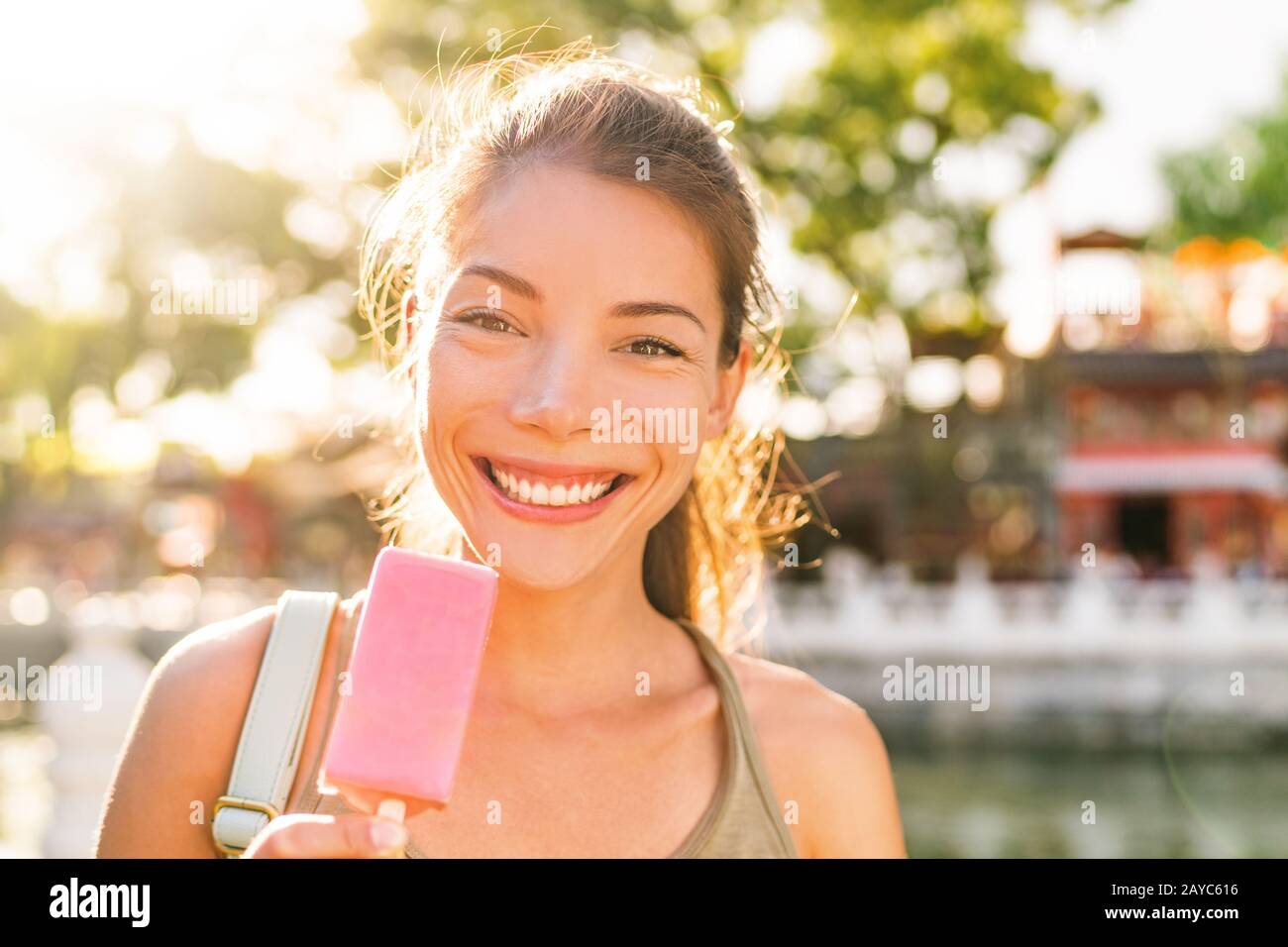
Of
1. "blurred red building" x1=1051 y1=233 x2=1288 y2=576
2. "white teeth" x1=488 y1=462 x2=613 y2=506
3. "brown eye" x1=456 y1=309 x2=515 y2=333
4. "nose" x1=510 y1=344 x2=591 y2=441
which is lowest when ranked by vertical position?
"white teeth" x1=488 y1=462 x2=613 y2=506

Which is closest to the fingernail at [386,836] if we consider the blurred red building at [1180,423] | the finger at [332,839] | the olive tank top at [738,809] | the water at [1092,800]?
the finger at [332,839]

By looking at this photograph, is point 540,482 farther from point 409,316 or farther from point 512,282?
point 409,316

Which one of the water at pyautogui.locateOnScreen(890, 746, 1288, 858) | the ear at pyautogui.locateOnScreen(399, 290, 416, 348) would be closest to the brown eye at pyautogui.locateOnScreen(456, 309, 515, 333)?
the ear at pyautogui.locateOnScreen(399, 290, 416, 348)

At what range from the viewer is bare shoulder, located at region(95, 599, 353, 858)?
6.00 ft

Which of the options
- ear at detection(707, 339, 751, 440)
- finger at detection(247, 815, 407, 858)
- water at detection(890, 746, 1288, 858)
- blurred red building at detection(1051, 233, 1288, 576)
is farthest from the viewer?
blurred red building at detection(1051, 233, 1288, 576)

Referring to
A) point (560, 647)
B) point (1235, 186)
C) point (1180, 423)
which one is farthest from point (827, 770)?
point (1235, 186)

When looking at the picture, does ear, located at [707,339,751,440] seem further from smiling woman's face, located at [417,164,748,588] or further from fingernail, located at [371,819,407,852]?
fingernail, located at [371,819,407,852]

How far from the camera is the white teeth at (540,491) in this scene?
6.26 ft

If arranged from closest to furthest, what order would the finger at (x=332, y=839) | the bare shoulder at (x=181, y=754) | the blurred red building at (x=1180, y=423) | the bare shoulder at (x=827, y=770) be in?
the finger at (x=332, y=839) < the bare shoulder at (x=181, y=754) < the bare shoulder at (x=827, y=770) < the blurred red building at (x=1180, y=423)

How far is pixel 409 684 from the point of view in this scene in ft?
5.61

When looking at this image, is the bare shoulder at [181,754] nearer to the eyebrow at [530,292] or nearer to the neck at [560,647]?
the neck at [560,647]

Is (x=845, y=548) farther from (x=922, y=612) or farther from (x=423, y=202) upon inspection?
(x=423, y=202)

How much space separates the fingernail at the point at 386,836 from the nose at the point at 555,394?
59 centimetres

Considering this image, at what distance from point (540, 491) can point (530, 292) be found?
0.88ft
